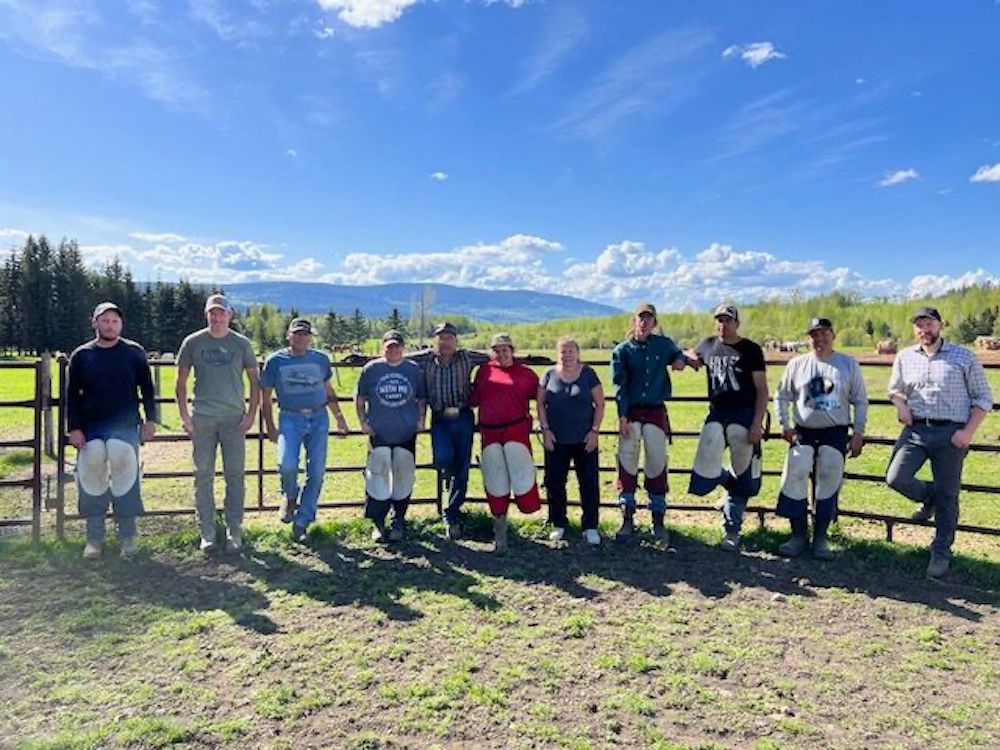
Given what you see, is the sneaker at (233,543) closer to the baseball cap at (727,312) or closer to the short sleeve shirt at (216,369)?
the short sleeve shirt at (216,369)

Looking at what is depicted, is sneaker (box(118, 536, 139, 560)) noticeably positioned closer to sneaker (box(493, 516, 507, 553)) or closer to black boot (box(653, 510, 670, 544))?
sneaker (box(493, 516, 507, 553))

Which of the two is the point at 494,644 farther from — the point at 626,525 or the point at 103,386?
the point at 103,386

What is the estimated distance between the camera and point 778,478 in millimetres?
9180

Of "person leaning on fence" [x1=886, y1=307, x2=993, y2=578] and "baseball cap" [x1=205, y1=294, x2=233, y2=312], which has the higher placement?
"baseball cap" [x1=205, y1=294, x2=233, y2=312]

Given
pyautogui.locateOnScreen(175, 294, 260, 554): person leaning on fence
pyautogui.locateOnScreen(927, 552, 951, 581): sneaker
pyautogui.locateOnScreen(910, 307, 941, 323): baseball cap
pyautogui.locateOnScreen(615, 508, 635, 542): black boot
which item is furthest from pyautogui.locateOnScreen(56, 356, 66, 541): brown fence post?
pyautogui.locateOnScreen(927, 552, 951, 581): sneaker

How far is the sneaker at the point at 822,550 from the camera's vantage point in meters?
5.32

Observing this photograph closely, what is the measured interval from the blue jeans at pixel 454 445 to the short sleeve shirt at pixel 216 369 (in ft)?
5.24

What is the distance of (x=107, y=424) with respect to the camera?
17.1 feet

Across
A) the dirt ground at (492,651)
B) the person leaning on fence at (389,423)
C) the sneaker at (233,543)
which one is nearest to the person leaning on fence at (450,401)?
the person leaning on fence at (389,423)

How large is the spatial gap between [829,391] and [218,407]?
4750 millimetres

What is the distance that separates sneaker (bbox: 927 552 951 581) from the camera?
195 inches

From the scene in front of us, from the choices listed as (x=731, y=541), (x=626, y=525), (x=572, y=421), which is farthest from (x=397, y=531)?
(x=731, y=541)

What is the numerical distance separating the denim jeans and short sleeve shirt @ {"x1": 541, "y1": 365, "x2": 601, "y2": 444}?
2331mm

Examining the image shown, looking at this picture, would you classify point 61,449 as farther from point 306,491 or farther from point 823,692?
point 823,692
